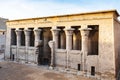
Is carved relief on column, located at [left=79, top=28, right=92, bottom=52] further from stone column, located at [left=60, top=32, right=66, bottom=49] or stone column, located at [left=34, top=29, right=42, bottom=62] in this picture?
stone column, located at [left=34, top=29, right=42, bottom=62]

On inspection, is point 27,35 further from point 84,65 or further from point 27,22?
point 84,65

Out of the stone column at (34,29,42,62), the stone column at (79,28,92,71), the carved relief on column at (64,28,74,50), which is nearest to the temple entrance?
the stone column at (34,29,42,62)

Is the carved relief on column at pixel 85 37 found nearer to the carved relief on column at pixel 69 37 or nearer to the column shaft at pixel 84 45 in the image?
the column shaft at pixel 84 45

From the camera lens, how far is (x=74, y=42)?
1662 centimetres

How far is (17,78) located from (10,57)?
9.02 m

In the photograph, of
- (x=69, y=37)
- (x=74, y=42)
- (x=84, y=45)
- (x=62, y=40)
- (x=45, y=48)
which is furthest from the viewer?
(x=45, y=48)

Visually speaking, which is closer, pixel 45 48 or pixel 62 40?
pixel 62 40

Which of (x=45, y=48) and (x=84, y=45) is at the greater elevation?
(x=84, y=45)

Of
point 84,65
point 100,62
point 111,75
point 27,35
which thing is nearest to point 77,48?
point 84,65

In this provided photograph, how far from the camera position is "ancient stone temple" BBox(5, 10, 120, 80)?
42.5ft

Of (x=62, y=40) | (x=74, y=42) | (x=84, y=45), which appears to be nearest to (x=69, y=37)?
Answer: (x=74, y=42)

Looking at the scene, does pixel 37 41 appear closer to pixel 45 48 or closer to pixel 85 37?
pixel 45 48

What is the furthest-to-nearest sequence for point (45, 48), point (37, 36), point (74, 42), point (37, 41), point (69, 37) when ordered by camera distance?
1. point (45, 48)
2. point (37, 36)
3. point (37, 41)
4. point (74, 42)
5. point (69, 37)

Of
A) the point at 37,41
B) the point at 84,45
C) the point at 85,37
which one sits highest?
the point at 85,37
